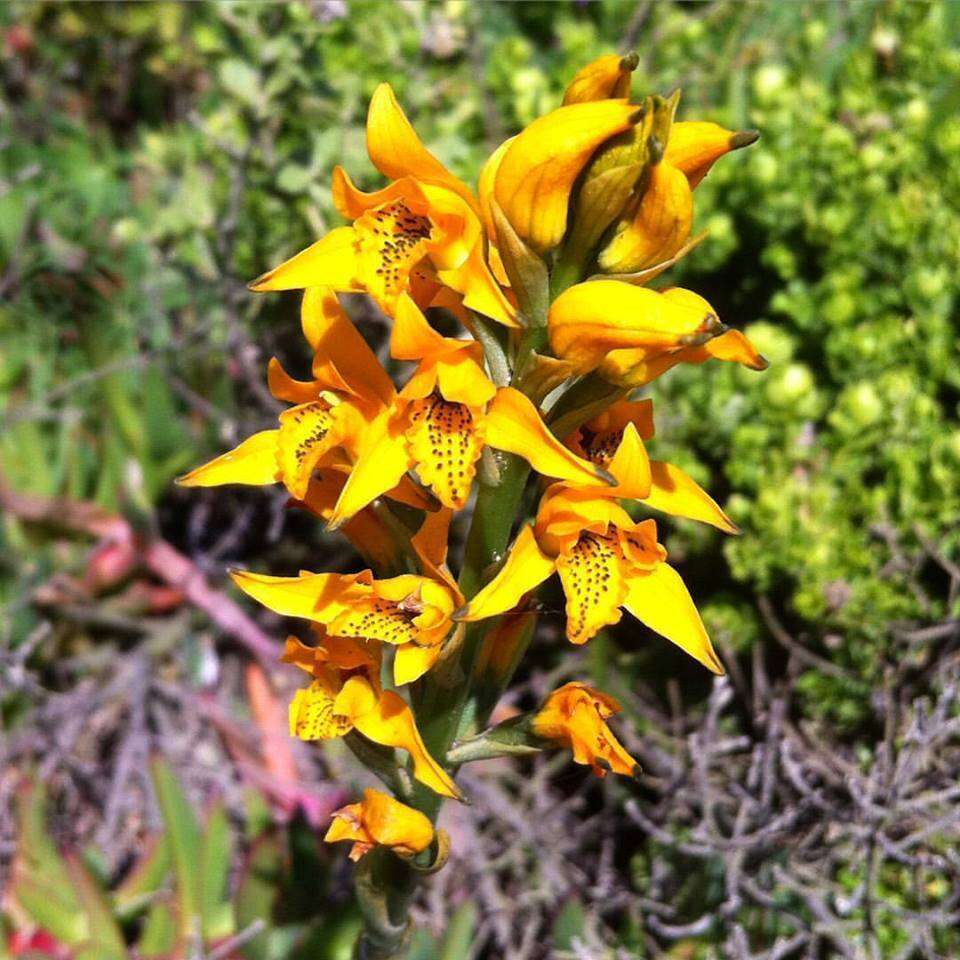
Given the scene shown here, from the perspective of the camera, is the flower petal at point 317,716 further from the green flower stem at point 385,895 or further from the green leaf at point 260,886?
the green leaf at point 260,886

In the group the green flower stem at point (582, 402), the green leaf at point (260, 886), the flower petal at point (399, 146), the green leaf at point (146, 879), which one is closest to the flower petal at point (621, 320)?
the green flower stem at point (582, 402)

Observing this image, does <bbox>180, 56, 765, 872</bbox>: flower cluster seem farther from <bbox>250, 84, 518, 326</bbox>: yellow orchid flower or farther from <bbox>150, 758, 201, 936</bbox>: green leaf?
<bbox>150, 758, 201, 936</bbox>: green leaf

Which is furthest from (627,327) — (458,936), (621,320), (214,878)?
(214,878)

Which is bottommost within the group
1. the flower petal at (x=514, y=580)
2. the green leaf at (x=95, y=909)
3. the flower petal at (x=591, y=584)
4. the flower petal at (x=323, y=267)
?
the green leaf at (x=95, y=909)

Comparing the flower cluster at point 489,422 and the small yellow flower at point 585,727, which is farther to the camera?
the small yellow flower at point 585,727

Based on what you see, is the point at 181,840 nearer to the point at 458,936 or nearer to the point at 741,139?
the point at 458,936

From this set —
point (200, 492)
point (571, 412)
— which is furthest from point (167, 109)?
point (571, 412)
